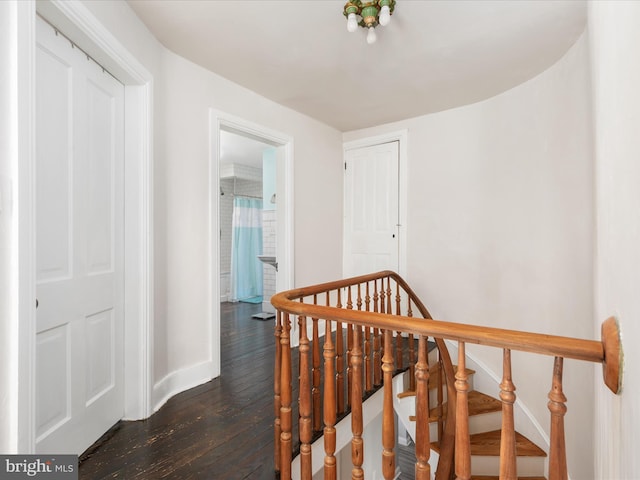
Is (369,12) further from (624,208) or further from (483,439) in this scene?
(483,439)

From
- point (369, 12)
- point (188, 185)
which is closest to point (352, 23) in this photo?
point (369, 12)

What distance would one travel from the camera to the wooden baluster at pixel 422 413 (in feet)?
3.94

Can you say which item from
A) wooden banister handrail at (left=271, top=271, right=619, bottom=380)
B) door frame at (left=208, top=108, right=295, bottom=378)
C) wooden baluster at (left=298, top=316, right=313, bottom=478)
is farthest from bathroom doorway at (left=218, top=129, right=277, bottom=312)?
wooden banister handrail at (left=271, top=271, right=619, bottom=380)

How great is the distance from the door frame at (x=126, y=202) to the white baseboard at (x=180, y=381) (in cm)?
14

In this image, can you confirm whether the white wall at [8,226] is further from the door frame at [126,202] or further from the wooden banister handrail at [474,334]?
the wooden banister handrail at [474,334]

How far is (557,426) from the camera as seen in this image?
0.95 m

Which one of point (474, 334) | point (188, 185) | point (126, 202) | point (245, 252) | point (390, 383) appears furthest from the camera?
point (245, 252)

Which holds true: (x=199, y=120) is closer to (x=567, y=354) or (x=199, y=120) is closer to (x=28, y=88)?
(x=28, y=88)

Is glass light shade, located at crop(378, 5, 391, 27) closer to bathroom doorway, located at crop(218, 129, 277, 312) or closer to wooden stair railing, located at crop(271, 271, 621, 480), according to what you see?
wooden stair railing, located at crop(271, 271, 621, 480)

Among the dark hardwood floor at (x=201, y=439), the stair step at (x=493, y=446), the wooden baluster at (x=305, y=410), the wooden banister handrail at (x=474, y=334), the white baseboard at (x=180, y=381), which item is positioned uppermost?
the wooden banister handrail at (x=474, y=334)

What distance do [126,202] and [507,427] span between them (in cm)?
215

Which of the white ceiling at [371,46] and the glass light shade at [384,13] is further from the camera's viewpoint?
the white ceiling at [371,46]

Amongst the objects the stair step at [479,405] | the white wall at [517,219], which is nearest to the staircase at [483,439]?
the stair step at [479,405]

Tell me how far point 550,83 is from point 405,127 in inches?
57.3
